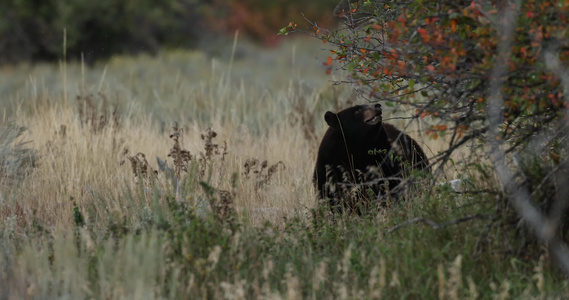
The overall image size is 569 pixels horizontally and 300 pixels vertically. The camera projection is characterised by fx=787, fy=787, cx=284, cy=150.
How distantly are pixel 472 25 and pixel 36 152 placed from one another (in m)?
4.88

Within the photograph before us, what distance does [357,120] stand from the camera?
6.98 m

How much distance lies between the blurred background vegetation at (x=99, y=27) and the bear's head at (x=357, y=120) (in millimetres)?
17970

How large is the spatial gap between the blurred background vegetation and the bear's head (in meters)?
18.0

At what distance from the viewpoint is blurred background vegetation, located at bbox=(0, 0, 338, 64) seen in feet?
85.6

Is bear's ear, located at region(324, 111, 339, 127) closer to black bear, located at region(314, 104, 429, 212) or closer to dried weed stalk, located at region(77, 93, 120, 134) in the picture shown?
black bear, located at region(314, 104, 429, 212)

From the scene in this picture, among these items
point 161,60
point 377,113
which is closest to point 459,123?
point 377,113

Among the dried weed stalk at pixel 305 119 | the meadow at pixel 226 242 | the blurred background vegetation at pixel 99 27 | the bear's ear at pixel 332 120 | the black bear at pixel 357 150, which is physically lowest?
the meadow at pixel 226 242

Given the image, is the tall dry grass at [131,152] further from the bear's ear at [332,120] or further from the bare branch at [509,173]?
the bare branch at [509,173]

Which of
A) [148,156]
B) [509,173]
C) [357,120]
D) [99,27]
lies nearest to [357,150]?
[357,120]

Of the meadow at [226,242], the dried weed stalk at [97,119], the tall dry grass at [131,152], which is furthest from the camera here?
the dried weed stalk at [97,119]

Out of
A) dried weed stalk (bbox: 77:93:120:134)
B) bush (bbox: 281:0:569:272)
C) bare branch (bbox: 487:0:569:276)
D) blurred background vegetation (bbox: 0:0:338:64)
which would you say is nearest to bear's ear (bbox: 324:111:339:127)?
bush (bbox: 281:0:569:272)

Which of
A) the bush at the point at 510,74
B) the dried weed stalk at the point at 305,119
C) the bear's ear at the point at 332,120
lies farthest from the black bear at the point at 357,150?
the dried weed stalk at the point at 305,119

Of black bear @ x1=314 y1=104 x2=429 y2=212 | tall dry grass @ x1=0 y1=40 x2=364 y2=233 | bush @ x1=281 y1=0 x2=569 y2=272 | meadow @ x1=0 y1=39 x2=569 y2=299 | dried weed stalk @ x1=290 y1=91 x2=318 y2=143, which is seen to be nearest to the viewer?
bush @ x1=281 y1=0 x2=569 y2=272

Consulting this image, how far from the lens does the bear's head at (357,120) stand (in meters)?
6.77
